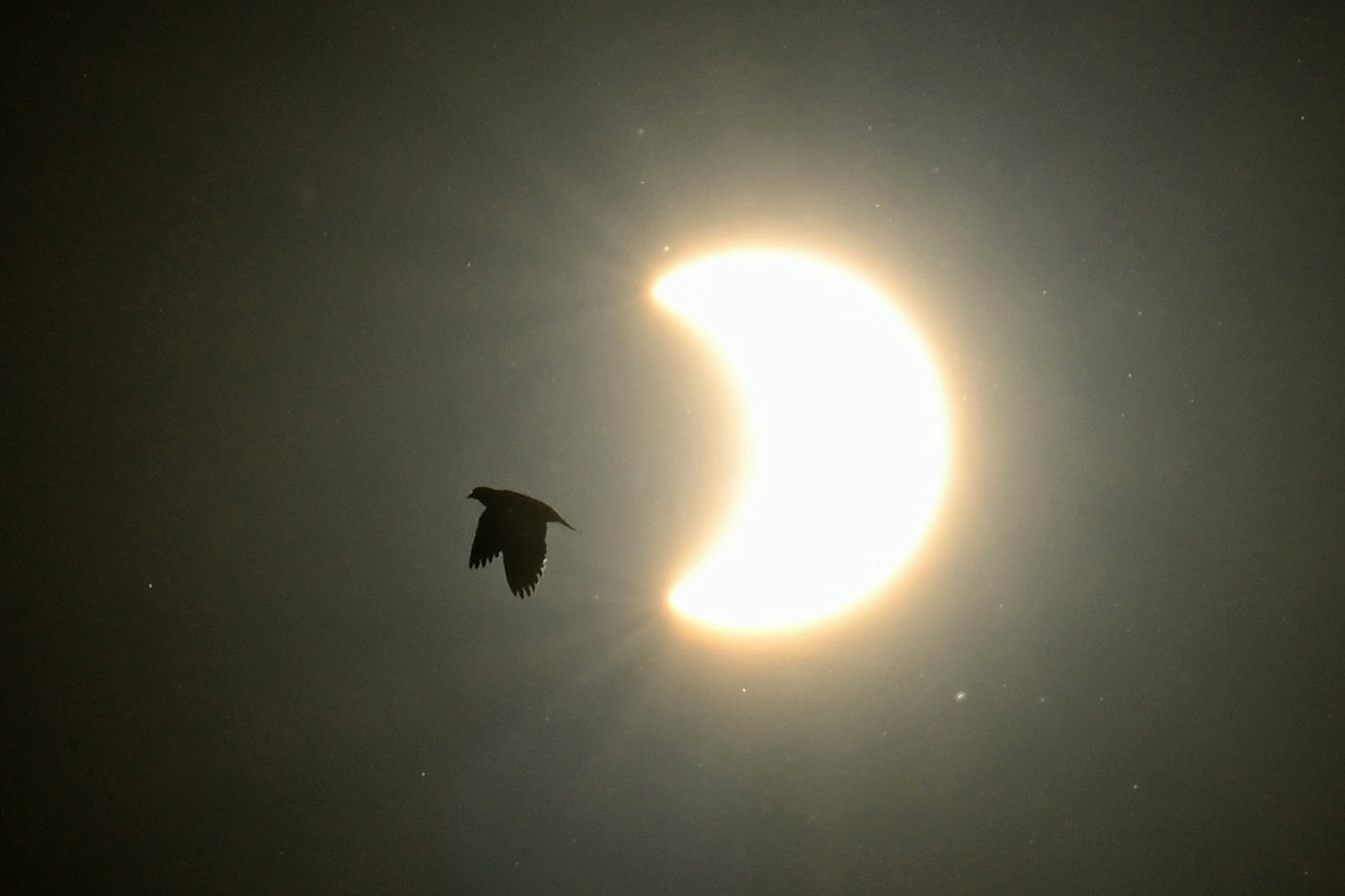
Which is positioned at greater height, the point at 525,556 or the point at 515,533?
the point at 515,533

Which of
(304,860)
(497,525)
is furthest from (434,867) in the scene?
(497,525)

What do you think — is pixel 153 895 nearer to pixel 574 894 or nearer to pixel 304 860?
pixel 304 860
